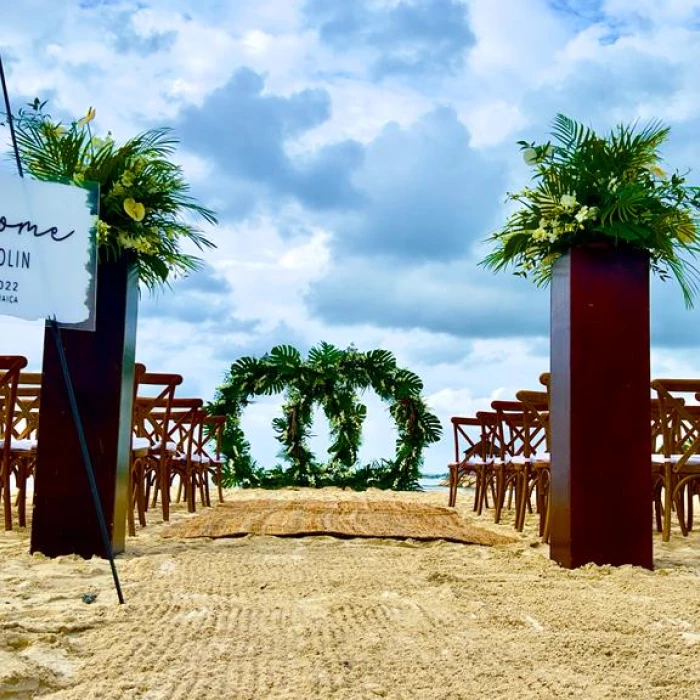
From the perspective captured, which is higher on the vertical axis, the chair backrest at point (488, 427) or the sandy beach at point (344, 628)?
the chair backrest at point (488, 427)

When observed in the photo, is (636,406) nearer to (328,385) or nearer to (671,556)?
(671,556)

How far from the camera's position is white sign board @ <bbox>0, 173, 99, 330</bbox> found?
12.5ft

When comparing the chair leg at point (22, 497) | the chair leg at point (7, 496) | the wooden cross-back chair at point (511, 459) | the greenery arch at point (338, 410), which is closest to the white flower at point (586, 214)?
the wooden cross-back chair at point (511, 459)

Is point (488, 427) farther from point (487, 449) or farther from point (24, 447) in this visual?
point (24, 447)

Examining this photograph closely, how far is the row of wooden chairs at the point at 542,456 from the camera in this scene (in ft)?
19.8

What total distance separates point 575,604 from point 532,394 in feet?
10.5

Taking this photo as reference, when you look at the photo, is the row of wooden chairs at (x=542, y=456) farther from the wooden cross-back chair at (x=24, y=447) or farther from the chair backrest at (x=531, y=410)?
the wooden cross-back chair at (x=24, y=447)

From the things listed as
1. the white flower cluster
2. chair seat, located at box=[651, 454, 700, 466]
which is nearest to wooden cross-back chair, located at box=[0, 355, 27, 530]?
the white flower cluster

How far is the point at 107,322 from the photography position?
5.36 metres

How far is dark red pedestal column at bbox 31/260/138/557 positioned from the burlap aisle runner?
3.44ft

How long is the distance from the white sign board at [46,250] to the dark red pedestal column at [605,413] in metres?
2.68

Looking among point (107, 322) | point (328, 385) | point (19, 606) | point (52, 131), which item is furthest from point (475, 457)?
point (19, 606)

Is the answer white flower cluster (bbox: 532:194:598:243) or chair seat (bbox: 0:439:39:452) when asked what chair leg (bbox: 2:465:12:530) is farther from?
white flower cluster (bbox: 532:194:598:243)

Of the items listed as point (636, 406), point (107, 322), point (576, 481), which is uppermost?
point (107, 322)
